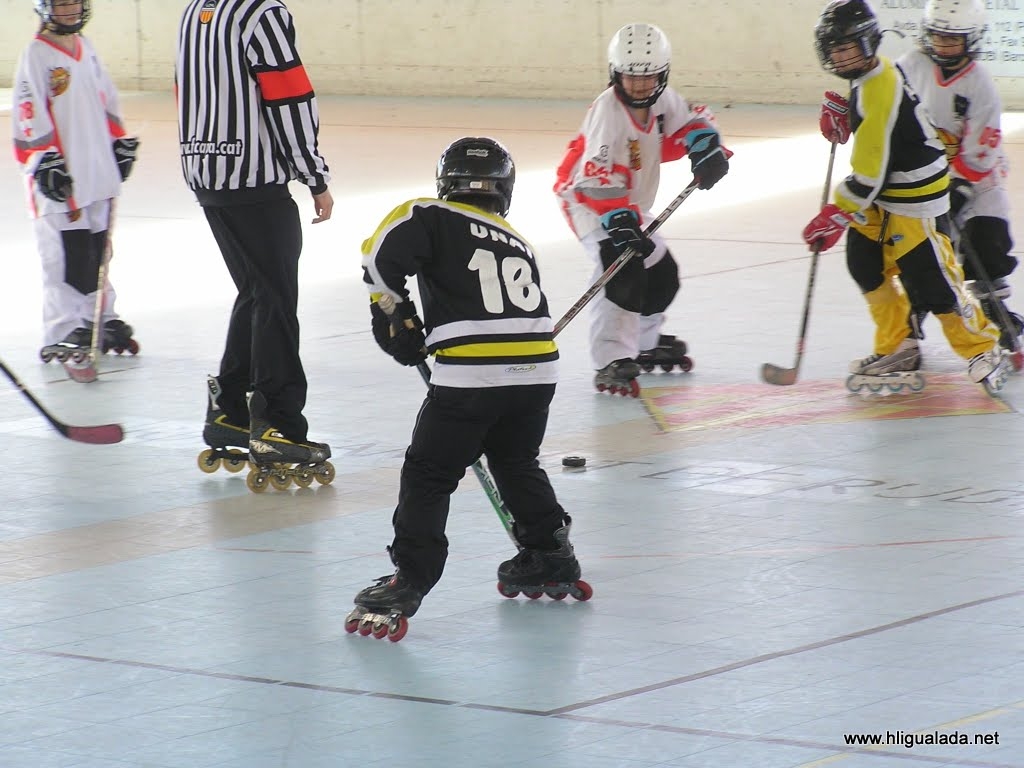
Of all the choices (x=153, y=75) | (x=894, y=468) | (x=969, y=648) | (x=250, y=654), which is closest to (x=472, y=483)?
(x=894, y=468)

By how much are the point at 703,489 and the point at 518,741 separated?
103 inches

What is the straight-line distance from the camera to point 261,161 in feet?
22.2

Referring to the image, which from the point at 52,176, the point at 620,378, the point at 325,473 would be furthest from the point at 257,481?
the point at 52,176

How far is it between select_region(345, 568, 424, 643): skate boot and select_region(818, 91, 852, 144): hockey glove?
397 centimetres

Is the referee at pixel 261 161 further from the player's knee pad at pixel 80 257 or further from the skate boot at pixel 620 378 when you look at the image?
the player's knee pad at pixel 80 257

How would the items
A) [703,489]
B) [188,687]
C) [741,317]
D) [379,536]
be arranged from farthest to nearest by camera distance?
[741,317]
[703,489]
[379,536]
[188,687]

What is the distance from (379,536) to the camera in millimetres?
6012

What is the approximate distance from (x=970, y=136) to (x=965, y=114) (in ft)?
0.33

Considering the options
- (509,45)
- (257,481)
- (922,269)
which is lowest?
(509,45)

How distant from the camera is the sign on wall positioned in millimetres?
18531

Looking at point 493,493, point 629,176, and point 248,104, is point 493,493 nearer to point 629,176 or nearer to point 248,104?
point 248,104

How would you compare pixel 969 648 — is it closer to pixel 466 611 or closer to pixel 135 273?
pixel 466 611

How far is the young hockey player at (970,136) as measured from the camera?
8.41 metres

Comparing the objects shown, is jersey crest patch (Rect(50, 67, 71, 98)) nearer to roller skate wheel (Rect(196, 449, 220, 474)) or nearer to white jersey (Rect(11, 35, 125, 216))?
white jersey (Rect(11, 35, 125, 216))
